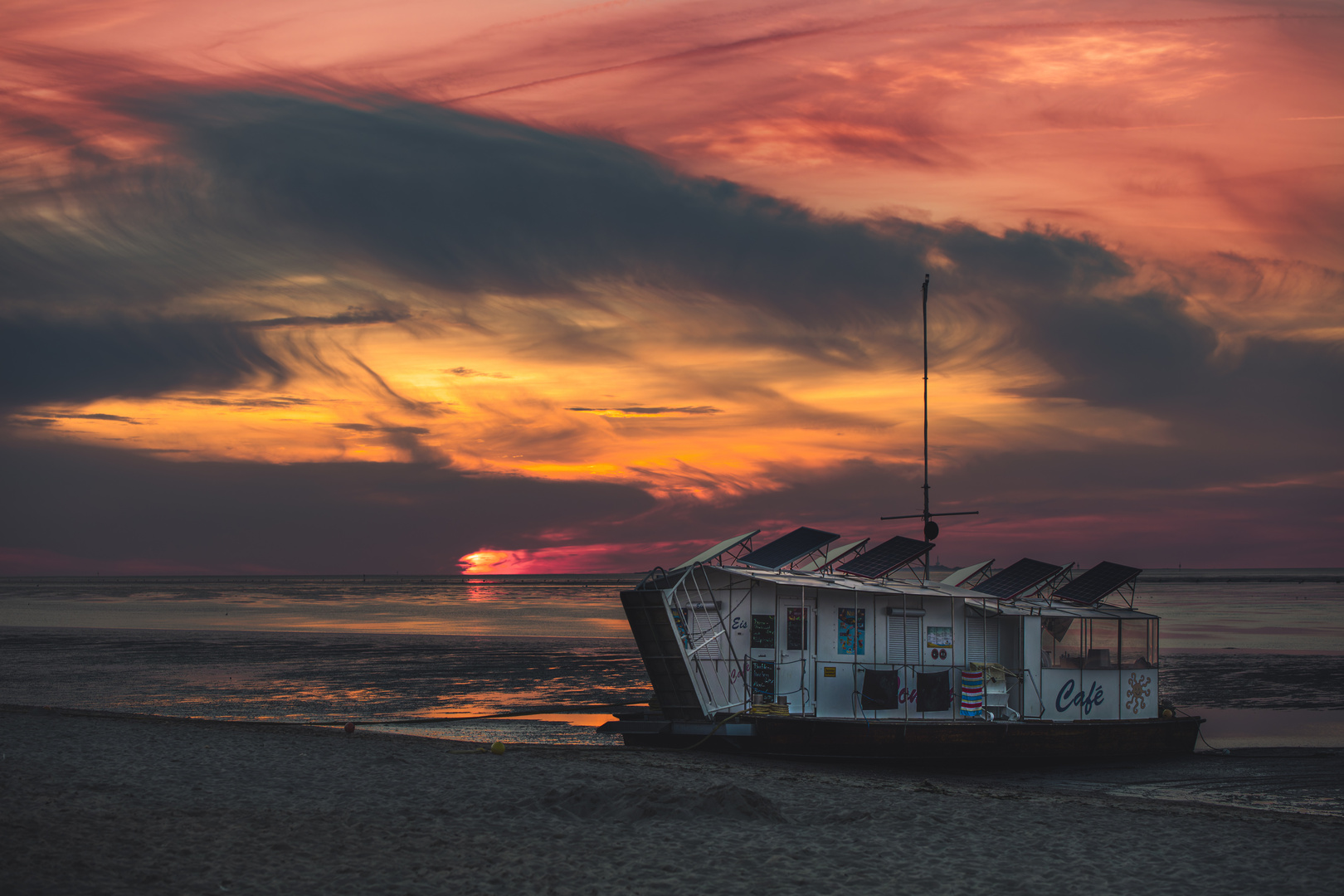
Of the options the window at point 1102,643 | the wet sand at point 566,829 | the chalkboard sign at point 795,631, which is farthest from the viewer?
the window at point 1102,643

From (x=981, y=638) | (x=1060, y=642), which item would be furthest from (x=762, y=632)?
(x=1060, y=642)

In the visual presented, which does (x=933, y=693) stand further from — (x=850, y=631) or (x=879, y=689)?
(x=850, y=631)

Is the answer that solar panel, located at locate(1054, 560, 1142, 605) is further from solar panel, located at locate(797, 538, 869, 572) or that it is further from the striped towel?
solar panel, located at locate(797, 538, 869, 572)

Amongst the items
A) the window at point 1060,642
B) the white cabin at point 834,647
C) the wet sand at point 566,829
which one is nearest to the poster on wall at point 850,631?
the white cabin at point 834,647

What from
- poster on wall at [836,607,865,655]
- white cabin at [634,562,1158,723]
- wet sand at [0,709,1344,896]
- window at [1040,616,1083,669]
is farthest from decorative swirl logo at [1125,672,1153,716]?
poster on wall at [836,607,865,655]

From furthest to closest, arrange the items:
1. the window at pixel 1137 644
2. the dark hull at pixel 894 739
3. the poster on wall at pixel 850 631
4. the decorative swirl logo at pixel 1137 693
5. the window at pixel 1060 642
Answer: the window at pixel 1137 644
the decorative swirl logo at pixel 1137 693
the window at pixel 1060 642
the poster on wall at pixel 850 631
the dark hull at pixel 894 739

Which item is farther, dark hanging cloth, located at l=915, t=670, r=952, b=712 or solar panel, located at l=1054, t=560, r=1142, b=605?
solar panel, located at l=1054, t=560, r=1142, b=605

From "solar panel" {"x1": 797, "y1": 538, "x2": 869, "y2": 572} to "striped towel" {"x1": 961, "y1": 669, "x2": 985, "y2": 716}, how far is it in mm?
4061

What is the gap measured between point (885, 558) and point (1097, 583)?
665cm

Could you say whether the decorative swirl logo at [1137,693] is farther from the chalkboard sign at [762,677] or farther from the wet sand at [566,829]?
the chalkboard sign at [762,677]

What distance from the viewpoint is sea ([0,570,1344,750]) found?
2912cm

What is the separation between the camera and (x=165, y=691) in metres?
33.5

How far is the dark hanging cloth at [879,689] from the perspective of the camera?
22844 millimetres

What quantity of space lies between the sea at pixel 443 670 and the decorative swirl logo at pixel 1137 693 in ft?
8.93
